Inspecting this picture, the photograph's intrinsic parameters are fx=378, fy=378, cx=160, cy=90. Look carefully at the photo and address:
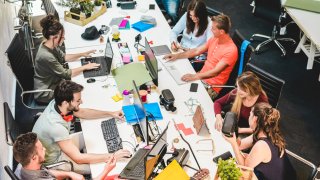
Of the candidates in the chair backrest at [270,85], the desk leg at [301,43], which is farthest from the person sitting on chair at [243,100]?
the desk leg at [301,43]

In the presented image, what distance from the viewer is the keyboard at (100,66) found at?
4.17 m

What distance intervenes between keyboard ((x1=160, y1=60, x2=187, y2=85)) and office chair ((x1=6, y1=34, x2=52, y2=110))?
1307mm

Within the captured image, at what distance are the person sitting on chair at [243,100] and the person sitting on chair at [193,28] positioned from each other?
1.08 m

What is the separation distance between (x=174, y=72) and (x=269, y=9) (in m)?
2.13

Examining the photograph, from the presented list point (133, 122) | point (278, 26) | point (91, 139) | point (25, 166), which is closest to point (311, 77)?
point (278, 26)

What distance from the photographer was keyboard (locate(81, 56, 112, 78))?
13.7ft

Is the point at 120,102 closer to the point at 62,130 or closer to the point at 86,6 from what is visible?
the point at 62,130

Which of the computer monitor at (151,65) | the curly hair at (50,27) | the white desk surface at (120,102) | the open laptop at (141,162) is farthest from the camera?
the curly hair at (50,27)

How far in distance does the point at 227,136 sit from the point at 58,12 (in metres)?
3.19

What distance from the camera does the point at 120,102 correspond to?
12.5 feet

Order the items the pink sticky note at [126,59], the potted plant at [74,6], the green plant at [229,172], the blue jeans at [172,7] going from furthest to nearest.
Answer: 1. the blue jeans at [172,7]
2. the potted plant at [74,6]
3. the pink sticky note at [126,59]
4. the green plant at [229,172]

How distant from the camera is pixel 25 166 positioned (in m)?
2.84

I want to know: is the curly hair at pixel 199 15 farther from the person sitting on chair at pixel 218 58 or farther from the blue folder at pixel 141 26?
the blue folder at pixel 141 26

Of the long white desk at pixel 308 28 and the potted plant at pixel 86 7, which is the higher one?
the potted plant at pixel 86 7
